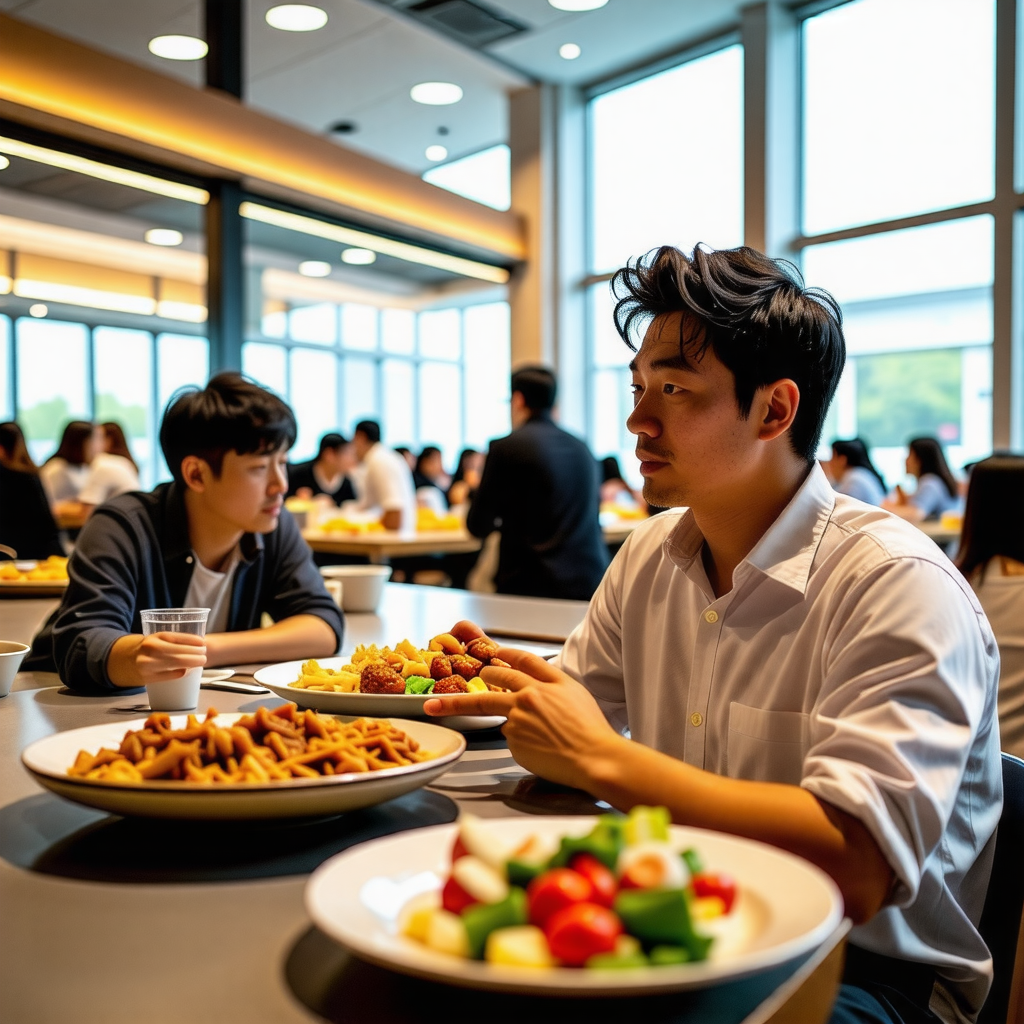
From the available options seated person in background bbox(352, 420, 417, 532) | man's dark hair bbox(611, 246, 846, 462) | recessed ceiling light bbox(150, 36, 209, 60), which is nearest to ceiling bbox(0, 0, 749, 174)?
recessed ceiling light bbox(150, 36, 209, 60)

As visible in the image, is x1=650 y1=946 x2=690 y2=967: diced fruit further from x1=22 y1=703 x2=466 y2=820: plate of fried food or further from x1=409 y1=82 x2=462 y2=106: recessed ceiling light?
x1=409 y1=82 x2=462 y2=106: recessed ceiling light

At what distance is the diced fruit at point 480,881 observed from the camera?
618mm

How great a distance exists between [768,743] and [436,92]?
805 centimetres

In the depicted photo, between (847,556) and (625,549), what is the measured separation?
377 mm

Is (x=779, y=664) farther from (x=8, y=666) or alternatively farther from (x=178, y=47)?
(x=178, y=47)

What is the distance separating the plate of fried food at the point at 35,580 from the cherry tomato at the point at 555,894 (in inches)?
86.9

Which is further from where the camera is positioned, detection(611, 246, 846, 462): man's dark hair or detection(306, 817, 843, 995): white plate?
detection(611, 246, 846, 462): man's dark hair

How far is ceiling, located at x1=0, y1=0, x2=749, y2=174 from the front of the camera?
704 centimetres

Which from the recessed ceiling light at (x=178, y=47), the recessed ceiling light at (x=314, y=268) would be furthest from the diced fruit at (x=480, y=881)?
the recessed ceiling light at (x=314, y=268)

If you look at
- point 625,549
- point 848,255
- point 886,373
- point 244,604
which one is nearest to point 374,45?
point 848,255

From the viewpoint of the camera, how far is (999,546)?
86.0 inches

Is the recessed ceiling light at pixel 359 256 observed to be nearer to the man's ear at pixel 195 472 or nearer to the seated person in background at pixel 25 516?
the seated person in background at pixel 25 516

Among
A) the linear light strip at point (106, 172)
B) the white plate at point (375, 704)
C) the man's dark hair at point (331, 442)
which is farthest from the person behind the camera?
the man's dark hair at point (331, 442)

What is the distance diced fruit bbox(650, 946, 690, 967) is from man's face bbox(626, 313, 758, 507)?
0.69 metres
